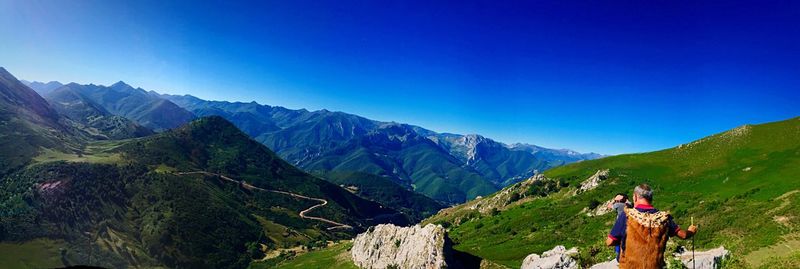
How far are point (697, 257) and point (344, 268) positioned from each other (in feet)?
394

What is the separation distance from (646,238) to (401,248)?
113m

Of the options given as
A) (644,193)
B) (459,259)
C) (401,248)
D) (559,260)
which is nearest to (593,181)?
(459,259)

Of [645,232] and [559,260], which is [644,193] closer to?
[645,232]

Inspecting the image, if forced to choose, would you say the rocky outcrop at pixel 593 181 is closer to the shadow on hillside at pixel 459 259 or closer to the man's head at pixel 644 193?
the shadow on hillside at pixel 459 259

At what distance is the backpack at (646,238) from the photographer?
10.7 metres

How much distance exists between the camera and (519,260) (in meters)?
83.9

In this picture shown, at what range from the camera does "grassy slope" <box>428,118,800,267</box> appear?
57.0 meters

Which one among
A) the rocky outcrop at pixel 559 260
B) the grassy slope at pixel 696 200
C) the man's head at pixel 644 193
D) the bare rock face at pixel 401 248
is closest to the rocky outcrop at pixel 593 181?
the grassy slope at pixel 696 200

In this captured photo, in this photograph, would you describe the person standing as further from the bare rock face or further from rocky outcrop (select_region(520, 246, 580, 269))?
the bare rock face

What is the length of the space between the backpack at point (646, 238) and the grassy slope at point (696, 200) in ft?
63.2

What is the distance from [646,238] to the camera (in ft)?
35.6

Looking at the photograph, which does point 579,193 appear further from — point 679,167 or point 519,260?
point 519,260

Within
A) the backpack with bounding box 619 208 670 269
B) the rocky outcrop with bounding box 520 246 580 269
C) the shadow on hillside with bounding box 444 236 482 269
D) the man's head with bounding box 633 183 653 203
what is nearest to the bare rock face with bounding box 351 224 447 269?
the shadow on hillside with bounding box 444 236 482 269

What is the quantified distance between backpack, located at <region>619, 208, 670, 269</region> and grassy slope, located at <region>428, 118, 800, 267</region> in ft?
63.2
